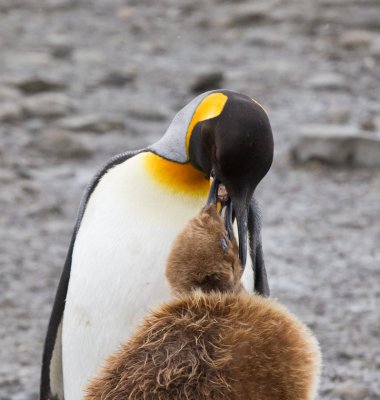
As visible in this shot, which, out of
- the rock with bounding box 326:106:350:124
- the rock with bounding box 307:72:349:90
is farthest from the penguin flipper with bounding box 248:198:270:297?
the rock with bounding box 307:72:349:90

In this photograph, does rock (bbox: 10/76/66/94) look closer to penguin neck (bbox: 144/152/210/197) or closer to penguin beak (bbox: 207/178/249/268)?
penguin neck (bbox: 144/152/210/197)

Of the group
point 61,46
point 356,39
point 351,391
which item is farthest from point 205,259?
point 61,46

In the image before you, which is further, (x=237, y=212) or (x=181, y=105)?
(x=181, y=105)

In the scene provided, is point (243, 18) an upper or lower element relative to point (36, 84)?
lower

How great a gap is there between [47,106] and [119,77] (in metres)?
1.93

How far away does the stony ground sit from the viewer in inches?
223

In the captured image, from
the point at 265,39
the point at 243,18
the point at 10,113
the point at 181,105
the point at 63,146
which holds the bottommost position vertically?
the point at 243,18

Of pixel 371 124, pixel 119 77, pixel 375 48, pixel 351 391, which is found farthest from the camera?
pixel 375 48

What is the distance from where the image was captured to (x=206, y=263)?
2750 mm

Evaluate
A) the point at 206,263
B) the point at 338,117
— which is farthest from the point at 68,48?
the point at 206,263

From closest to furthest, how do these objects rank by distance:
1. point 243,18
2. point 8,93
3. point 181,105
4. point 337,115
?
point 337,115 < point 8,93 < point 181,105 < point 243,18

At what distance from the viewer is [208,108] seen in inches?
127

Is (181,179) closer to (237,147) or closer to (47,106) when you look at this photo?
(237,147)

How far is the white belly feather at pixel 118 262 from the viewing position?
3.31 meters
